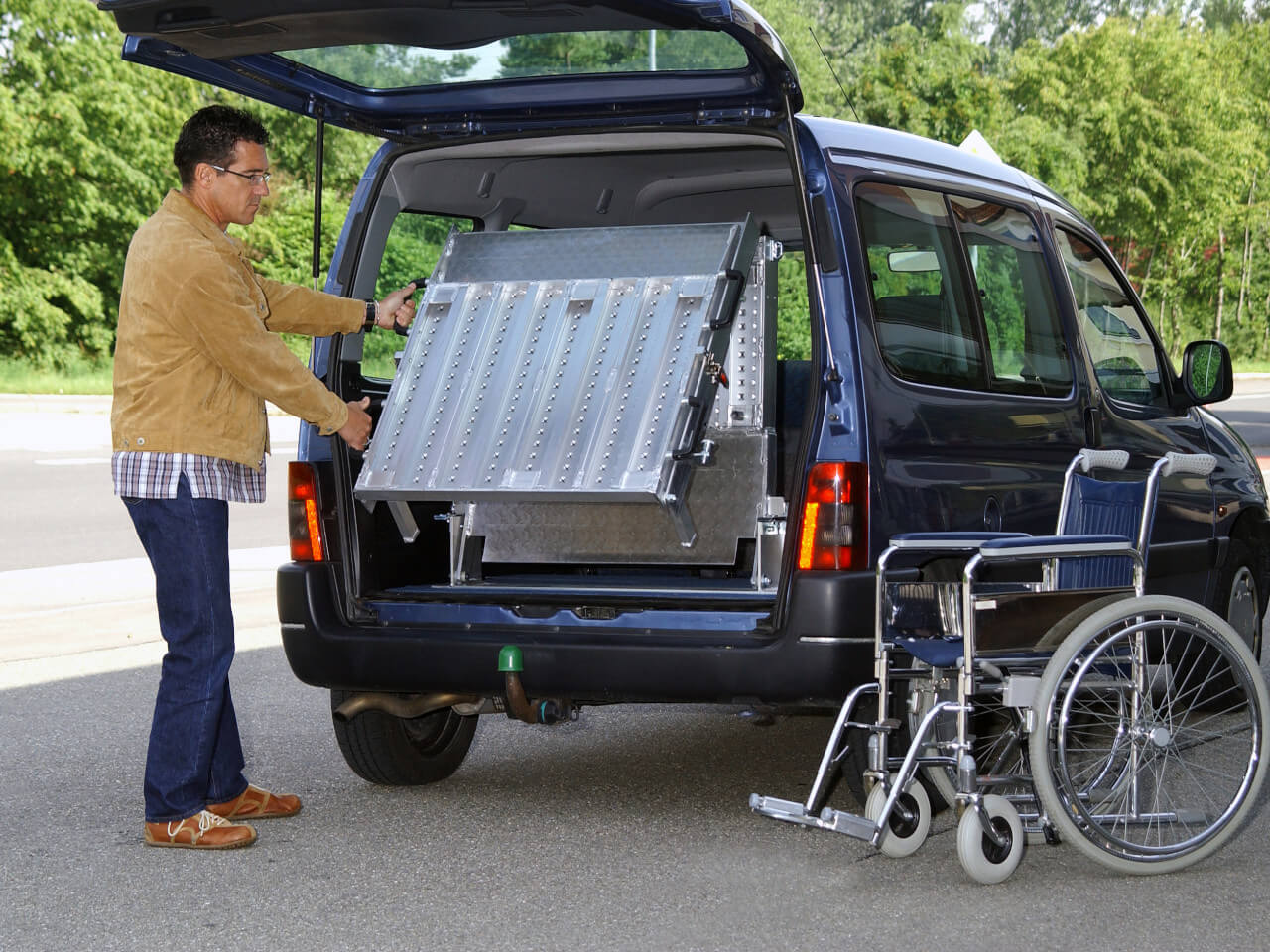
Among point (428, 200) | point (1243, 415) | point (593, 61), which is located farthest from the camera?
point (1243, 415)

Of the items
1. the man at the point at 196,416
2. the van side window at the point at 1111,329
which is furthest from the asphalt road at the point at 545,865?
the van side window at the point at 1111,329

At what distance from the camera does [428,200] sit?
5684mm

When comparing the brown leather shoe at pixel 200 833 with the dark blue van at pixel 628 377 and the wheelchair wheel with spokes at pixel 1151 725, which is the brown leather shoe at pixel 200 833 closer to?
the dark blue van at pixel 628 377

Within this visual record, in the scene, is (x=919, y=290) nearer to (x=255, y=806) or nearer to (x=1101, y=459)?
(x=1101, y=459)

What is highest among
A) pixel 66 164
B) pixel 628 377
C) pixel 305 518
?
pixel 66 164

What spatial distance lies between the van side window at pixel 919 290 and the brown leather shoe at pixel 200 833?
7.18 ft

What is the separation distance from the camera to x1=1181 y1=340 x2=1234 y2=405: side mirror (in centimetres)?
630

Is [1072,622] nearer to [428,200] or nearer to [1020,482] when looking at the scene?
[1020,482]

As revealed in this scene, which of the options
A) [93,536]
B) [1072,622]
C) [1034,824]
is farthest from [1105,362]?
[93,536]

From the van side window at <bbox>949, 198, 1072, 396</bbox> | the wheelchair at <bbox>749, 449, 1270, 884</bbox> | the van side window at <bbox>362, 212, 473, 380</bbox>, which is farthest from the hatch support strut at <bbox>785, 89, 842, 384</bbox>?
the van side window at <bbox>362, 212, 473, 380</bbox>

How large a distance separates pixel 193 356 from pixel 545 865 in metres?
1.67

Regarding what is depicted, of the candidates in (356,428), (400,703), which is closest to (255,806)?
(400,703)

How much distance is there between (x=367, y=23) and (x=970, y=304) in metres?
1.95

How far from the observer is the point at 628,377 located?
501 cm
